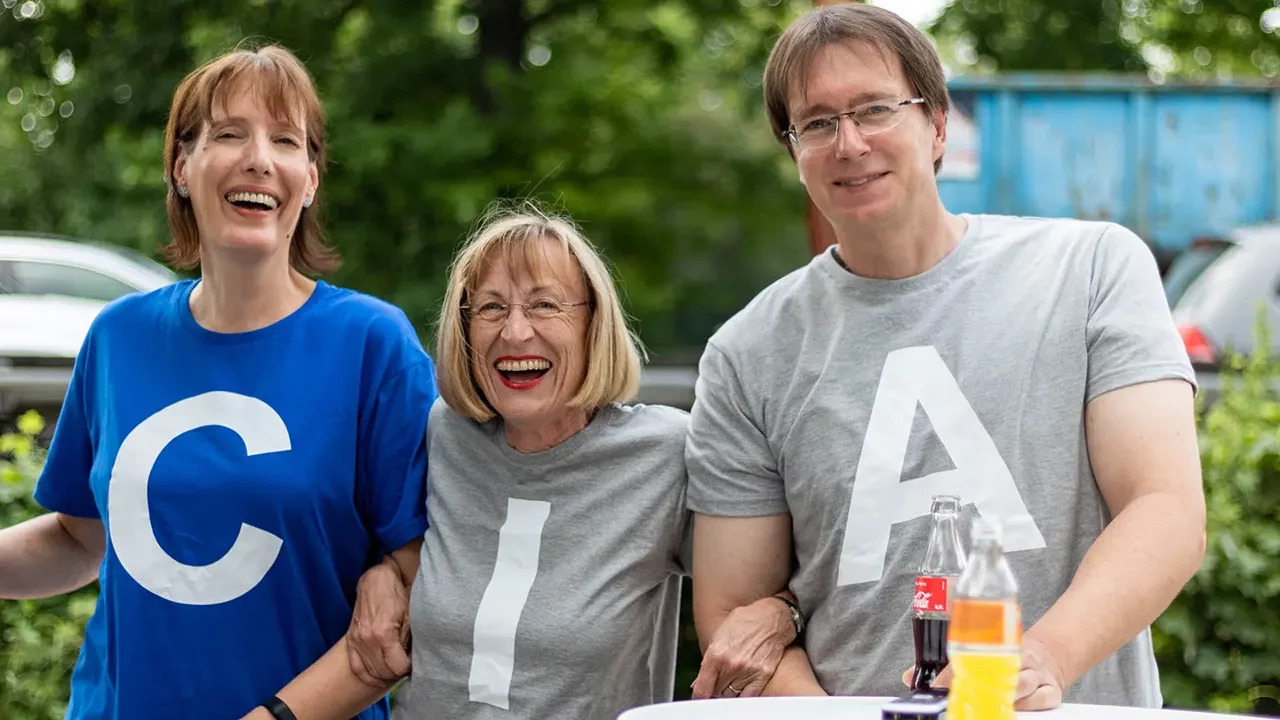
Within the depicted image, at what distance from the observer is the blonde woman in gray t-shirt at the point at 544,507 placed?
264 centimetres

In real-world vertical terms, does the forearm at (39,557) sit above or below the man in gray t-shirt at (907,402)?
below

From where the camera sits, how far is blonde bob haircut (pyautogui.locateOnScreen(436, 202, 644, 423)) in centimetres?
277

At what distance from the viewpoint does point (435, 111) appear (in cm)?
1311

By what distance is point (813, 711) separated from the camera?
2193 mm

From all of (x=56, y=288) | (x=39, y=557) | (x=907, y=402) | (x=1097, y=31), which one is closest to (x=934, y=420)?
(x=907, y=402)

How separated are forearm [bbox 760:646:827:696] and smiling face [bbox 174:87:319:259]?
1.19m

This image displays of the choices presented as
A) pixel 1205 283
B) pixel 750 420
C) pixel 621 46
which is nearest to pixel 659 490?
pixel 750 420

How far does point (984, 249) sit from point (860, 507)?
51 cm

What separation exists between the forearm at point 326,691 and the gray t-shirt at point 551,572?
101 mm

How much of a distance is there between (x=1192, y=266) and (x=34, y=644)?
6.95 meters

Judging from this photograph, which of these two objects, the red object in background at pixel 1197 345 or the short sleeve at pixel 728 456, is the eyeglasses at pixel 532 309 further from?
the red object in background at pixel 1197 345

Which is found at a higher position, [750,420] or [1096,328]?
[1096,328]

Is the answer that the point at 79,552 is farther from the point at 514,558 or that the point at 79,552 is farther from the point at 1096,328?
the point at 1096,328

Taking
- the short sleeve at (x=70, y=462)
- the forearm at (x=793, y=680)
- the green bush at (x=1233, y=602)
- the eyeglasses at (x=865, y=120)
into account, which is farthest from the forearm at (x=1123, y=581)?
the green bush at (x=1233, y=602)
